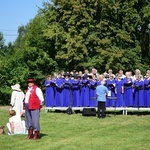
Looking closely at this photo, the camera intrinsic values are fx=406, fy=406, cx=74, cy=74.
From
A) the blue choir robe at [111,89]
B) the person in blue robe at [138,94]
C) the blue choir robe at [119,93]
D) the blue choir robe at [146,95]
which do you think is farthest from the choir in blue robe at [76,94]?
the blue choir robe at [146,95]

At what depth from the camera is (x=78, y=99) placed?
21.8 m

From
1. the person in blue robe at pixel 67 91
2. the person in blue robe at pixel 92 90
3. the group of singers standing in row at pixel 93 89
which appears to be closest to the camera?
the group of singers standing in row at pixel 93 89

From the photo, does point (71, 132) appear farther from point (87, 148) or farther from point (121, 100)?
point (121, 100)

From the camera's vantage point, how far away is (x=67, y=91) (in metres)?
22.0

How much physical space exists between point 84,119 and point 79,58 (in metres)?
19.8

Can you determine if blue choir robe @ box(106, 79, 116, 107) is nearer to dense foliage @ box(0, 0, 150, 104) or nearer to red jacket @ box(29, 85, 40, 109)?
red jacket @ box(29, 85, 40, 109)

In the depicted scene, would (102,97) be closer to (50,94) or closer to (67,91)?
(67,91)

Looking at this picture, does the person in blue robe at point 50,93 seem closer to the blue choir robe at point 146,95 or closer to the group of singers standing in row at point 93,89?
the group of singers standing in row at point 93,89

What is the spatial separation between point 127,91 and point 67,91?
11.1ft

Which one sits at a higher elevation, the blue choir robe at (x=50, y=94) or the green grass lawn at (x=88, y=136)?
the blue choir robe at (x=50, y=94)

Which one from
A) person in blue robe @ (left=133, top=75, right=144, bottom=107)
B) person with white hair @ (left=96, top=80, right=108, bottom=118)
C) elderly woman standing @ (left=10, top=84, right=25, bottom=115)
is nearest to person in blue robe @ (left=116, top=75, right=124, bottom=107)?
person in blue robe @ (left=133, top=75, right=144, bottom=107)

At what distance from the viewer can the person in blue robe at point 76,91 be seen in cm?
2158

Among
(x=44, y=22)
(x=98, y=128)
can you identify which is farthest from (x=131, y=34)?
(x=98, y=128)

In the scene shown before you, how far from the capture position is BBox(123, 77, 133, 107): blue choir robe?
20391 mm
